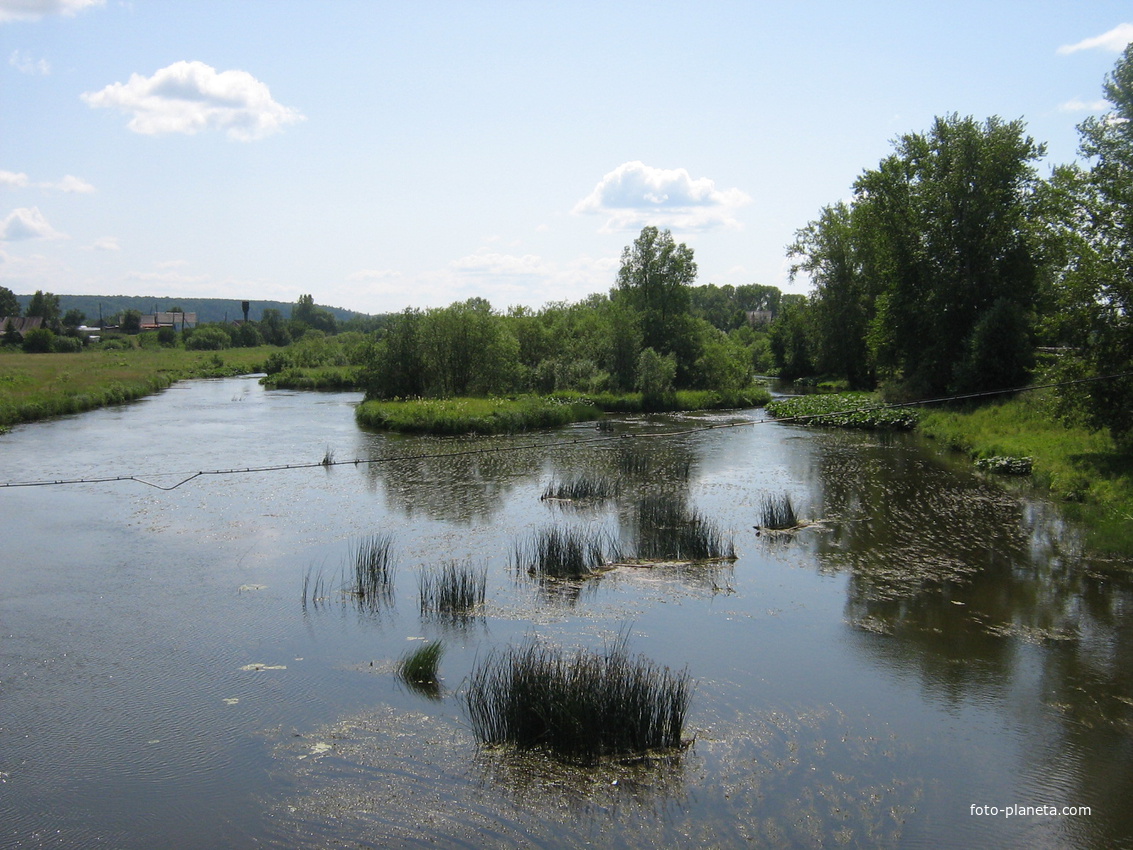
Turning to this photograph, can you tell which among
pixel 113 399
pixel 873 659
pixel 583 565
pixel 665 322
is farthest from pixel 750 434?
pixel 113 399

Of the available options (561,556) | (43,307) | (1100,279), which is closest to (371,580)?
(561,556)

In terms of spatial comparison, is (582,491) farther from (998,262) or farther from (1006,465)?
(998,262)

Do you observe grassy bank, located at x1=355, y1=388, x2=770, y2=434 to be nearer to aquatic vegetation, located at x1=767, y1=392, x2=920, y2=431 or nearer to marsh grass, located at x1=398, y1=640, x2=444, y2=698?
aquatic vegetation, located at x1=767, y1=392, x2=920, y2=431

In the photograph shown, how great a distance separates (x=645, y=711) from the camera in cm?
731

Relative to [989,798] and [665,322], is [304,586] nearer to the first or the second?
[989,798]

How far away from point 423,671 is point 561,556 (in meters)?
4.18

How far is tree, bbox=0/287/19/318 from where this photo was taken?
88875 mm

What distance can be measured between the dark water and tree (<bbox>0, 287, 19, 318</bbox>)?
86.6 m

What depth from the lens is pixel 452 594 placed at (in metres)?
11.1

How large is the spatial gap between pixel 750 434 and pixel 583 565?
19.7m

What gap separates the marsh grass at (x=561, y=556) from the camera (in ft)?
41.1

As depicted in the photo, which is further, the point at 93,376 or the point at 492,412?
the point at 93,376

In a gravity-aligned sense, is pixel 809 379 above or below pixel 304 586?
above

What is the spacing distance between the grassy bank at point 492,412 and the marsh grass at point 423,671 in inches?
823
